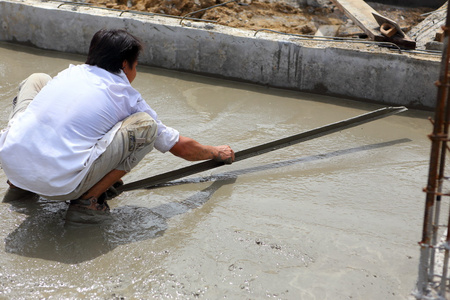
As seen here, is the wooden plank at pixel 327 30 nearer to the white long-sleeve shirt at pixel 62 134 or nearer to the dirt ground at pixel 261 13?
the dirt ground at pixel 261 13

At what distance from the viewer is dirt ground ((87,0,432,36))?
6.00 metres

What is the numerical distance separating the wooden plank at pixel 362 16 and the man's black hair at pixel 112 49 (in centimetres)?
291

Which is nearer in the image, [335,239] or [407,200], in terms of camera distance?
[335,239]

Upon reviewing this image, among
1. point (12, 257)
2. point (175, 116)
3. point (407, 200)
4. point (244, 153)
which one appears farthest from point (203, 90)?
point (12, 257)

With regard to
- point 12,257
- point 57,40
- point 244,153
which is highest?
point 57,40

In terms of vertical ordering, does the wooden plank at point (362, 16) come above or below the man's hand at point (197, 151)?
above

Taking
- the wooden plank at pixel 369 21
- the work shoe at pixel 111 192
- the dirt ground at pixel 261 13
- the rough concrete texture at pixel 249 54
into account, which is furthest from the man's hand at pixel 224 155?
the dirt ground at pixel 261 13

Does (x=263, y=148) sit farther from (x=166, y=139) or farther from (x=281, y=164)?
(x=166, y=139)

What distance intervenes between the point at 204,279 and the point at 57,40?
14.1 ft

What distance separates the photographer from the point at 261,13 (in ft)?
20.8

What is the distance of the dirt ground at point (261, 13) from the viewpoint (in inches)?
236

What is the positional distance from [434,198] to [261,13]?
4699mm

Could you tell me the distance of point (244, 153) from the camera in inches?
147

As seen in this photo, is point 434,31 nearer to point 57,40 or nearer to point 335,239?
point 335,239
